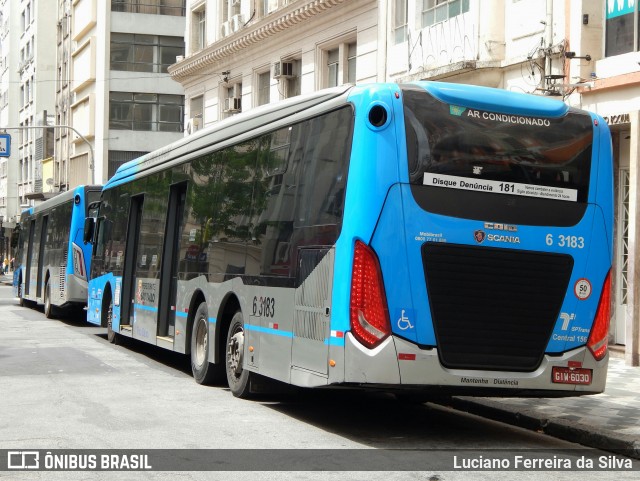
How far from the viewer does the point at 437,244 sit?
9.20 meters

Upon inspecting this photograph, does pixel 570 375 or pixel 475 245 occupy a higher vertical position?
pixel 475 245

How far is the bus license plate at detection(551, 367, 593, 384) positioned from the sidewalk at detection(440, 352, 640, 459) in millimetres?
482

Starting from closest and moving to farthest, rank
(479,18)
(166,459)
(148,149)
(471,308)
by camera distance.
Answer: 1. (166,459)
2. (471,308)
3. (479,18)
4. (148,149)

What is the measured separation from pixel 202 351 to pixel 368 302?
16.3 feet

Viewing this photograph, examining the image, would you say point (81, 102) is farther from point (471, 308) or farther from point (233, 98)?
point (471, 308)

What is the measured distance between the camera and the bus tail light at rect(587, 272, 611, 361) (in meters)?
9.92

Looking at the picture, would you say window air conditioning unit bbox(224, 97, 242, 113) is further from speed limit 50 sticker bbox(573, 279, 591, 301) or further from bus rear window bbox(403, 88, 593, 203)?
speed limit 50 sticker bbox(573, 279, 591, 301)

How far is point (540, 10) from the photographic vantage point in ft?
58.1

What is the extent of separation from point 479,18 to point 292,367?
1073cm

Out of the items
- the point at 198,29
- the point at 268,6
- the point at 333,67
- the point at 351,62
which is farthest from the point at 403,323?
the point at 198,29

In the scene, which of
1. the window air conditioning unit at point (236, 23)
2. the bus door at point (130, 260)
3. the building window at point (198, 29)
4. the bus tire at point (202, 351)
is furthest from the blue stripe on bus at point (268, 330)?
the building window at point (198, 29)

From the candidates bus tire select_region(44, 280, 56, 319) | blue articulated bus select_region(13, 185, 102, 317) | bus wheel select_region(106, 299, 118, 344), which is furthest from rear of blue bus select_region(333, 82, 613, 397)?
bus tire select_region(44, 280, 56, 319)

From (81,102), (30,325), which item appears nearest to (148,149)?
(81,102)

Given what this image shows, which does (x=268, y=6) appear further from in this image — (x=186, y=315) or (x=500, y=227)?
(x=500, y=227)
